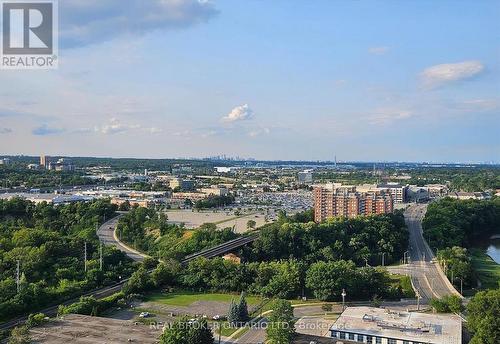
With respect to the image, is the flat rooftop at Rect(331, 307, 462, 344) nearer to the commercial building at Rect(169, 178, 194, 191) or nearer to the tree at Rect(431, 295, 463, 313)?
the tree at Rect(431, 295, 463, 313)

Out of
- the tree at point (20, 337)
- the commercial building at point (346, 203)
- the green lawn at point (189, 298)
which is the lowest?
the green lawn at point (189, 298)

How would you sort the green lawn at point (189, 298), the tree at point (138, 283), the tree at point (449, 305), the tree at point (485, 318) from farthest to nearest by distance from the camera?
the tree at point (138, 283)
the green lawn at point (189, 298)
the tree at point (449, 305)
the tree at point (485, 318)

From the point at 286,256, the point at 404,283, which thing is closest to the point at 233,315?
the point at 404,283

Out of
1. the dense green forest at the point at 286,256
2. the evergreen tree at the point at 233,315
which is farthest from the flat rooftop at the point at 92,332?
the dense green forest at the point at 286,256

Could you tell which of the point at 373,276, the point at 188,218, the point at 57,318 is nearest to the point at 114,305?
the point at 57,318

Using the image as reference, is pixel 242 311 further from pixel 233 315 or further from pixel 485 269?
pixel 485 269

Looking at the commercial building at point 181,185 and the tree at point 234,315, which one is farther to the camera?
the commercial building at point 181,185

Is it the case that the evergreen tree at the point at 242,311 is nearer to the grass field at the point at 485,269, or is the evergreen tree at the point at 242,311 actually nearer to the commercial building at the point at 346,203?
the grass field at the point at 485,269

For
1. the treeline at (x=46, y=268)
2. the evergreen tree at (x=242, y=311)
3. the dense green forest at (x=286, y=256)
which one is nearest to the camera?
the evergreen tree at (x=242, y=311)

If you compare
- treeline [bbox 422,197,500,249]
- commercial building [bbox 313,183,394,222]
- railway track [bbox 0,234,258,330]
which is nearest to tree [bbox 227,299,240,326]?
railway track [bbox 0,234,258,330]
